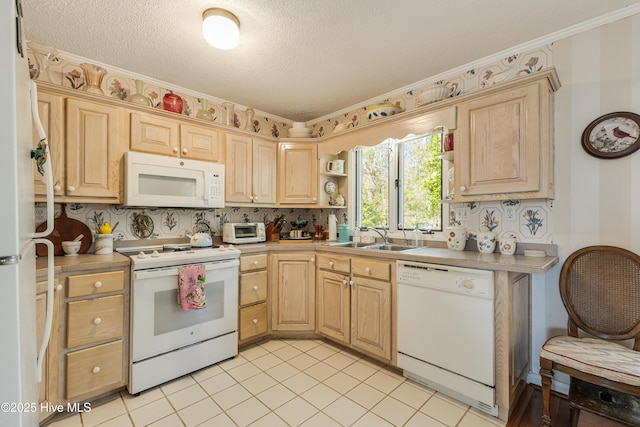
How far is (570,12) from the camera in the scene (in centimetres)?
181

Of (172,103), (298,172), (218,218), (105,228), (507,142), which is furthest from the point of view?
(298,172)

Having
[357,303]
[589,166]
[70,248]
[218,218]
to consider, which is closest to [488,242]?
[589,166]

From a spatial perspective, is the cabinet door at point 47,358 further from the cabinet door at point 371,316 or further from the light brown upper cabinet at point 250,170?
the cabinet door at point 371,316

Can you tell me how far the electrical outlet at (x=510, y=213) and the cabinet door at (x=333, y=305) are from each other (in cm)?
136

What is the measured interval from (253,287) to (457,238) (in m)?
1.85

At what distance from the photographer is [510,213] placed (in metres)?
2.18

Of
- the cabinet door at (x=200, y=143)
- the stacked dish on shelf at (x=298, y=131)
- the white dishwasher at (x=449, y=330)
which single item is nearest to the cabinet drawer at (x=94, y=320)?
the cabinet door at (x=200, y=143)

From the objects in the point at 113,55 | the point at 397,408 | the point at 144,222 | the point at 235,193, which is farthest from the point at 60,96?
the point at 397,408

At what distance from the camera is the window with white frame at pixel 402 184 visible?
2.69m

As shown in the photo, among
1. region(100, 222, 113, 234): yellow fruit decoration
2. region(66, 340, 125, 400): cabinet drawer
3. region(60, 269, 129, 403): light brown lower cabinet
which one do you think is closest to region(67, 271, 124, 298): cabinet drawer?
region(60, 269, 129, 403): light brown lower cabinet

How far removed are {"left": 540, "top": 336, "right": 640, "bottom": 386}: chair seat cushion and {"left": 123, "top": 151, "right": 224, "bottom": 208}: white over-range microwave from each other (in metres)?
2.66

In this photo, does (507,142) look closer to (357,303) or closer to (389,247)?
(389,247)

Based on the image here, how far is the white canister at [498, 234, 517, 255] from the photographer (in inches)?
80.3

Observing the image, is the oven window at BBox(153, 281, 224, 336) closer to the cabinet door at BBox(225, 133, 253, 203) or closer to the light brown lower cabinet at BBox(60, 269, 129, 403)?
the light brown lower cabinet at BBox(60, 269, 129, 403)
